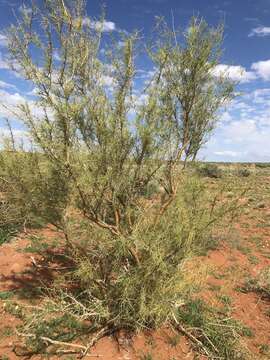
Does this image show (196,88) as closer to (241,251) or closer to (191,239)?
(191,239)

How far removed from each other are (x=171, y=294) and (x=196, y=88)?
3.61 m

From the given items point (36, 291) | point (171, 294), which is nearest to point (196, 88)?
point (171, 294)

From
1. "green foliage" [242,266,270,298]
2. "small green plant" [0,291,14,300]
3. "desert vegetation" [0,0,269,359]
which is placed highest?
"desert vegetation" [0,0,269,359]

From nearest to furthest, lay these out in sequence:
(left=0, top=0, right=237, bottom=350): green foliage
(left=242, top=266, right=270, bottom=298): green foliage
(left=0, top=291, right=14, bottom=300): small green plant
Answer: (left=0, top=0, right=237, bottom=350): green foliage, (left=0, top=291, right=14, bottom=300): small green plant, (left=242, top=266, right=270, bottom=298): green foliage

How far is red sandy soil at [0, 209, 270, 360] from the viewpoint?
5648mm

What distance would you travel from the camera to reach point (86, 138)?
5.80 m

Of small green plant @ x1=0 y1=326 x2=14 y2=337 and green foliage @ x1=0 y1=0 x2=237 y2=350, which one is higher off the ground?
green foliage @ x1=0 y1=0 x2=237 y2=350

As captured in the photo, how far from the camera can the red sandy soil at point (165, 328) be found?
18.5 ft

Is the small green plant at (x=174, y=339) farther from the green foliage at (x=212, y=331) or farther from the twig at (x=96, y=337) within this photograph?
the twig at (x=96, y=337)

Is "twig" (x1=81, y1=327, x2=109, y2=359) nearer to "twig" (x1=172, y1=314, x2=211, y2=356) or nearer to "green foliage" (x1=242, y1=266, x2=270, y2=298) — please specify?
"twig" (x1=172, y1=314, x2=211, y2=356)

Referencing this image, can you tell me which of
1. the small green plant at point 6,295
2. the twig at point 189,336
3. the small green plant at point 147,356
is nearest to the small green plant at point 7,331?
the small green plant at point 6,295

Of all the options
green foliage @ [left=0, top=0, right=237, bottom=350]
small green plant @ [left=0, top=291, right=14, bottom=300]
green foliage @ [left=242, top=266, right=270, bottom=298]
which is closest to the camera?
green foliage @ [left=0, top=0, right=237, bottom=350]

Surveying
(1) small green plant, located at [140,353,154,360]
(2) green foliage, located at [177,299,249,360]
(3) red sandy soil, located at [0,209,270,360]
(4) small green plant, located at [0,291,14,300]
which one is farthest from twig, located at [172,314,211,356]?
(4) small green plant, located at [0,291,14,300]

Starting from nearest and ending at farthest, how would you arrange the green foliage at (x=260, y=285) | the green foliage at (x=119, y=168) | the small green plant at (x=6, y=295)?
1. the green foliage at (x=119, y=168)
2. the small green plant at (x=6, y=295)
3. the green foliage at (x=260, y=285)
